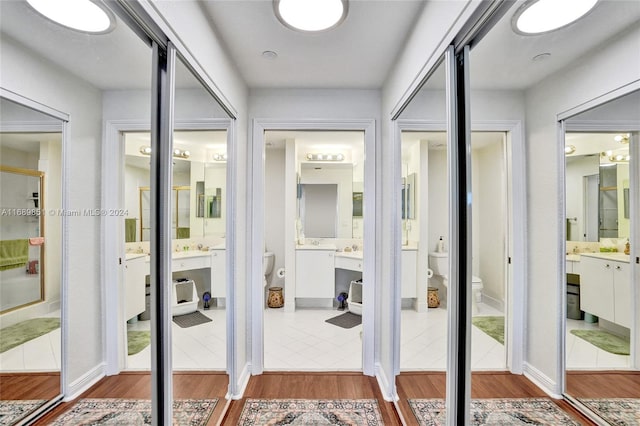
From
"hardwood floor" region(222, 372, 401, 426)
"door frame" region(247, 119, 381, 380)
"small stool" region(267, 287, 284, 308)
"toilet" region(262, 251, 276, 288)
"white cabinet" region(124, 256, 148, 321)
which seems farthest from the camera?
"toilet" region(262, 251, 276, 288)

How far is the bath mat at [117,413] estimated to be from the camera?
0.77 meters

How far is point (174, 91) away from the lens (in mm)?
1302

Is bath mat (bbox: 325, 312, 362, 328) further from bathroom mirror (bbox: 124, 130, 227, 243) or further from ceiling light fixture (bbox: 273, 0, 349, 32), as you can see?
ceiling light fixture (bbox: 273, 0, 349, 32)

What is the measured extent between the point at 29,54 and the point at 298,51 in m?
1.62

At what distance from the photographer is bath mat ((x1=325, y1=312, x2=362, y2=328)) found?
371cm

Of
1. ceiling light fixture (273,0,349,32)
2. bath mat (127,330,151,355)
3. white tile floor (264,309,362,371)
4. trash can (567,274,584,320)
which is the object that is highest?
ceiling light fixture (273,0,349,32)

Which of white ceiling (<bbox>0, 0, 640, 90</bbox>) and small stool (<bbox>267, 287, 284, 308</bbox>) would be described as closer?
white ceiling (<bbox>0, 0, 640, 90</bbox>)

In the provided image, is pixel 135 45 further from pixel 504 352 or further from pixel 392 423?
pixel 392 423

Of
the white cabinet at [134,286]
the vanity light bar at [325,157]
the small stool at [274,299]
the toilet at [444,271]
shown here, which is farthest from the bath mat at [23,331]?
the vanity light bar at [325,157]

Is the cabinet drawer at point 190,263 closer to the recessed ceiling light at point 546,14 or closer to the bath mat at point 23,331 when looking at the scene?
the bath mat at point 23,331

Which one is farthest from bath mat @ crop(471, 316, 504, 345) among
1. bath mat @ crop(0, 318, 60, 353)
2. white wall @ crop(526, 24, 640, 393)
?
bath mat @ crop(0, 318, 60, 353)

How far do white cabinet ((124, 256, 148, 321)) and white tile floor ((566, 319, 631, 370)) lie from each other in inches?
52.9

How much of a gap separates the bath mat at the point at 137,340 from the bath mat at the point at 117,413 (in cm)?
16

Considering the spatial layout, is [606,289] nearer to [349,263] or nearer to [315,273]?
[349,263]
